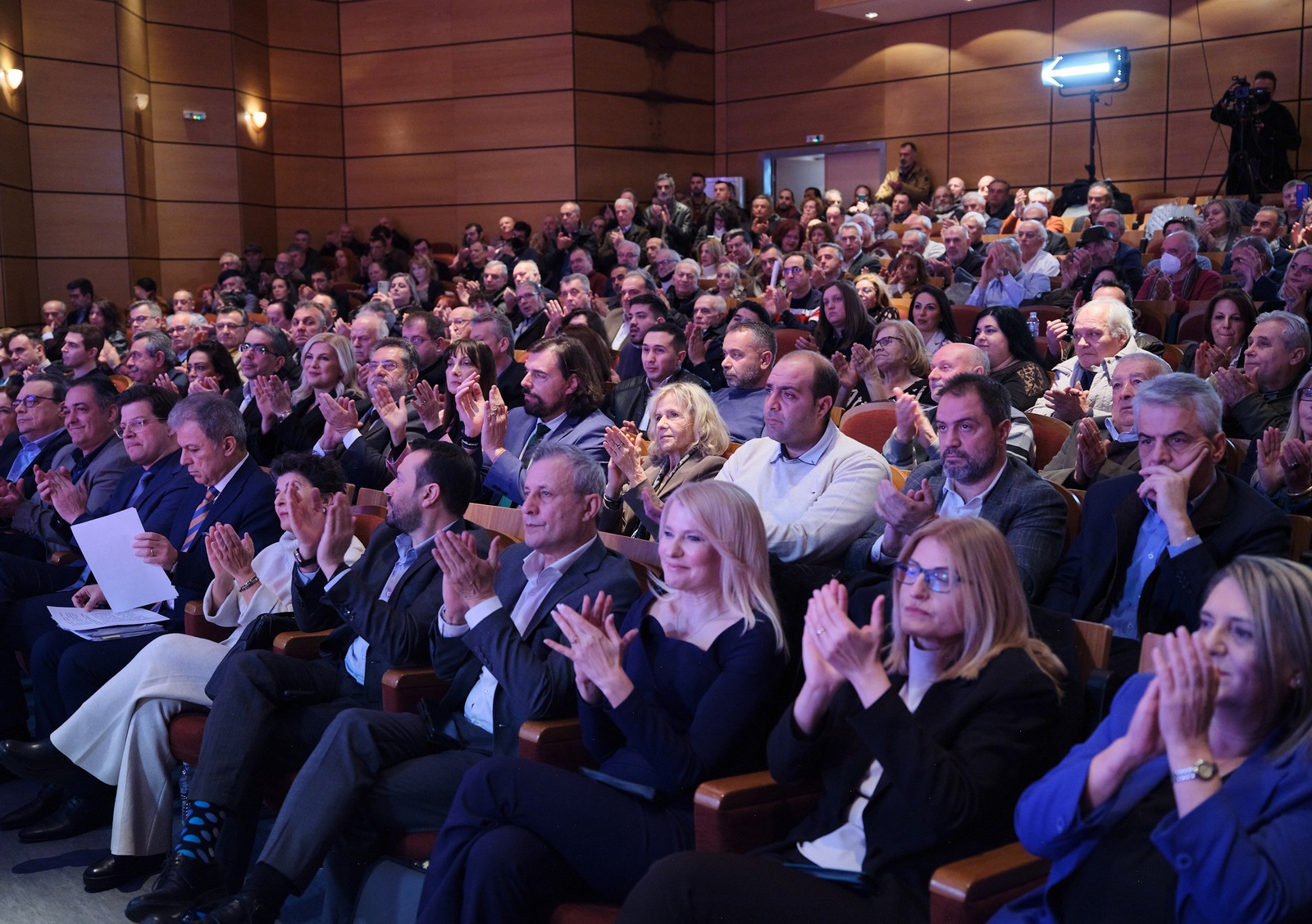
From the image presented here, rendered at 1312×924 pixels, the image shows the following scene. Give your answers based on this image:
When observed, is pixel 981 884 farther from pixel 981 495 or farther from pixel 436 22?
pixel 436 22

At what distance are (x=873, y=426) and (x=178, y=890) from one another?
2082 millimetres

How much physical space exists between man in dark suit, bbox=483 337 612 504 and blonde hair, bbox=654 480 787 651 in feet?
4.88

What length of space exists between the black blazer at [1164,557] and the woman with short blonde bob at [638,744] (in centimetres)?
72

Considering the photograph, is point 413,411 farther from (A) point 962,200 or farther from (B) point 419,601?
(A) point 962,200

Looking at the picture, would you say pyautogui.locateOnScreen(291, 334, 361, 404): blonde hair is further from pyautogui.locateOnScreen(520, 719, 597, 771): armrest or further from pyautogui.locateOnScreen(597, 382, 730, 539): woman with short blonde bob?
pyautogui.locateOnScreen(520, 719, 597, 771): armrest

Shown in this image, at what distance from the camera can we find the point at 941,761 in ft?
4.96

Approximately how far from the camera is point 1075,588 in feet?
7.70

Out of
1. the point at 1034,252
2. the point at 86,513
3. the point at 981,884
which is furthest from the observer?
the point at 1034,252

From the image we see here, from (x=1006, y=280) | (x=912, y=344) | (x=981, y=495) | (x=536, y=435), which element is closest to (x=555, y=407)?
(x=536, y=435)

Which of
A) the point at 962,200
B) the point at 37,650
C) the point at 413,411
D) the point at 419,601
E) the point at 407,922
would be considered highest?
the point at 962,200

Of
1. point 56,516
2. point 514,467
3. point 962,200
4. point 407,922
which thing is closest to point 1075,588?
point 407,922

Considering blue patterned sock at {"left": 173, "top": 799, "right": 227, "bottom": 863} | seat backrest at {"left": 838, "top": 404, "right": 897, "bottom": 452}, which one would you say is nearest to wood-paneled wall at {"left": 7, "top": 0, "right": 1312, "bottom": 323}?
seat backrest at {"left": 838, "top": 404, "right": 897, "bottom": 452}

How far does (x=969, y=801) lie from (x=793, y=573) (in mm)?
626

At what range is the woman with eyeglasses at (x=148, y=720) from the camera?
2488 mm
